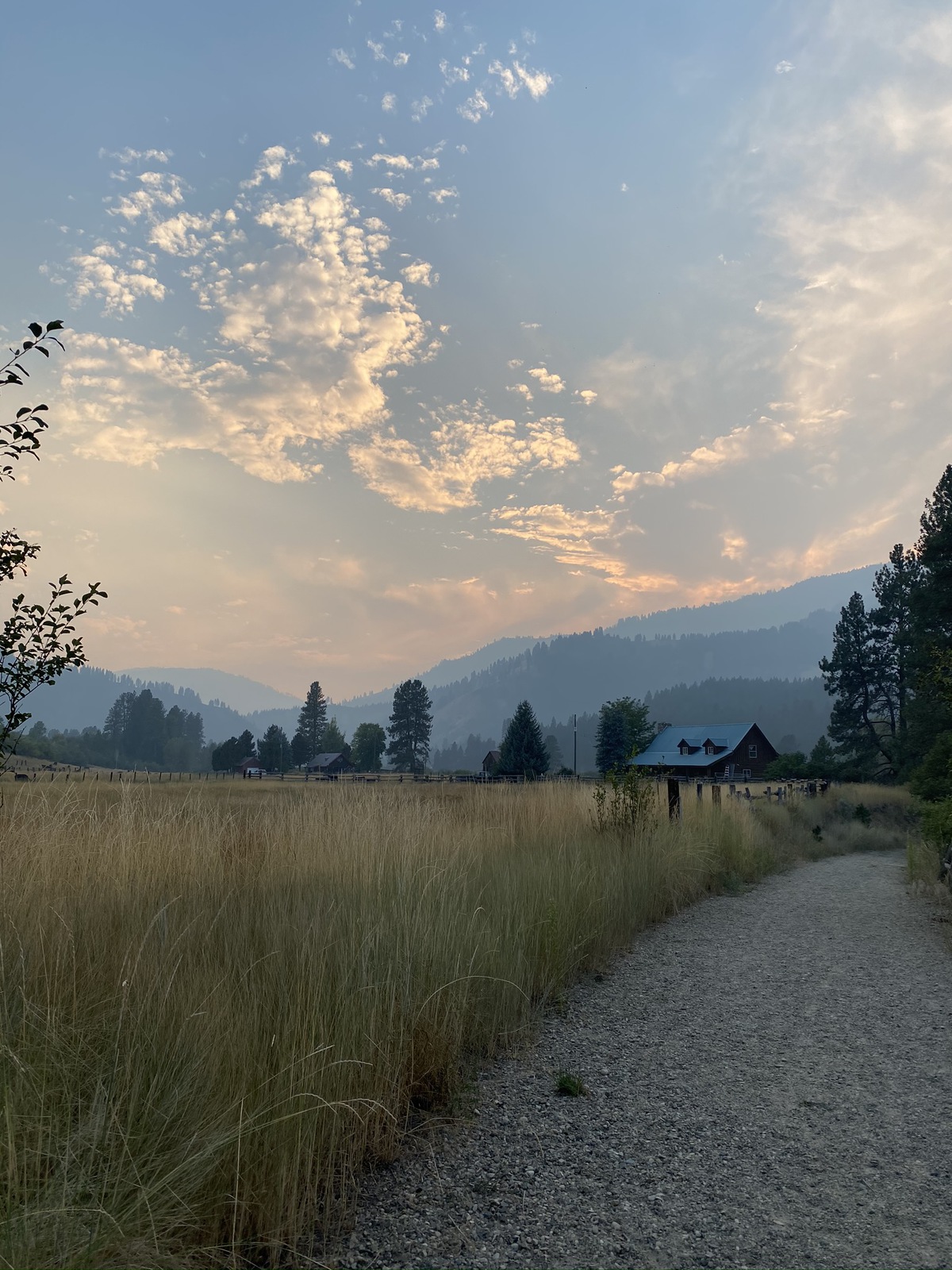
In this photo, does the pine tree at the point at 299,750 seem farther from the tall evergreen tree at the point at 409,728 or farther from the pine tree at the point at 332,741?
the tall evergreen tree at the point at 409,728

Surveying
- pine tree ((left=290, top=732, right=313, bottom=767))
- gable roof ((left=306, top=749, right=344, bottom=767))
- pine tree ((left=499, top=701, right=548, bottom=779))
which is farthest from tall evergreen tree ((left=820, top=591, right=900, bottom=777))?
pine tree ((left=290, top=732, right=313, bottom=767))

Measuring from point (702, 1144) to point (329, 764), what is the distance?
9112cm

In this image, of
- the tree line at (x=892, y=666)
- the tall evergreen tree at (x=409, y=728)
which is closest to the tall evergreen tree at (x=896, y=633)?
the tree line at (x=892, y=666)

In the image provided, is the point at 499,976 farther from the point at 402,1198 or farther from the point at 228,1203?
the point at 228,1203

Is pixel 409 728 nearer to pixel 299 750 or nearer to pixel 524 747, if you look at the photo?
pixel 299 750

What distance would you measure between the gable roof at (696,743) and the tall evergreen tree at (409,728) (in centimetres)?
4590

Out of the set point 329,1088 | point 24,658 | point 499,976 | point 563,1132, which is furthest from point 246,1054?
point 24,658

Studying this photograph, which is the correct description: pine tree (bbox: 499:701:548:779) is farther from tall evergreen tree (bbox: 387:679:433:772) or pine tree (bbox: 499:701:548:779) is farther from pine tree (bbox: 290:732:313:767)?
pine tree (bbox: 290:732:313:767)

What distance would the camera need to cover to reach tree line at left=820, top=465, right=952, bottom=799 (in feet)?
80.1

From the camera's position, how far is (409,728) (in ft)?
344

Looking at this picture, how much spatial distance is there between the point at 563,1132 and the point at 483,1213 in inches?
31.7

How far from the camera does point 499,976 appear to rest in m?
4.91

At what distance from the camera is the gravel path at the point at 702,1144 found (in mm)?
2648

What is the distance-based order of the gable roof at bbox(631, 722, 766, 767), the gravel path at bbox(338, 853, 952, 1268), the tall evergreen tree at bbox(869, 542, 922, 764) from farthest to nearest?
the gable roof at bbox(631, 722, 766, 767), the tall evergreen tree at bbox(869, 542, 922, 764), the gravel path at bbox(338, 853, 952, 1268)
